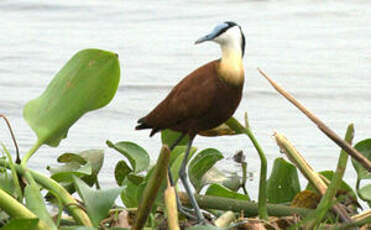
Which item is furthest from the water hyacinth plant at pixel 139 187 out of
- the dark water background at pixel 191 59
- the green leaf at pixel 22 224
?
the dark water background at pixel 191 59

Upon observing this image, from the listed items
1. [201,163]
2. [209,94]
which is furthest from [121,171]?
[209,94]

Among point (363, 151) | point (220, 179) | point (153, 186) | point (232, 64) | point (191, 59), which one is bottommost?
point (191, 59)

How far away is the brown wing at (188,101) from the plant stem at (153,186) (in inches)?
8.0

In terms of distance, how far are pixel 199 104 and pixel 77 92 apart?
20 cm

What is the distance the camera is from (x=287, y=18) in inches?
220

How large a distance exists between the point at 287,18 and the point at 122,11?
31.2 inches

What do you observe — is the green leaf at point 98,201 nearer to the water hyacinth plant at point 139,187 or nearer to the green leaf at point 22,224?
the water hyacinth plant at point 139,187

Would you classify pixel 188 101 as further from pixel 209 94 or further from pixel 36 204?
pixel 36 204

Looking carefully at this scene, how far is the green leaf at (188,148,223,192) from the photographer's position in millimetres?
2068

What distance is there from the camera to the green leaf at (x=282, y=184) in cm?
206

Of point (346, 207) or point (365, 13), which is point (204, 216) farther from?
point (365, 13)

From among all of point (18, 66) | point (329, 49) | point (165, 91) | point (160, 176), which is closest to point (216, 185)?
point (160, 176)

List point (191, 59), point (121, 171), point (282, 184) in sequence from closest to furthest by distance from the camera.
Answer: point (282, 184) < point (121, 171) < point (191, 59)

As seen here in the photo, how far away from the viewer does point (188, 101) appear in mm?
1760
